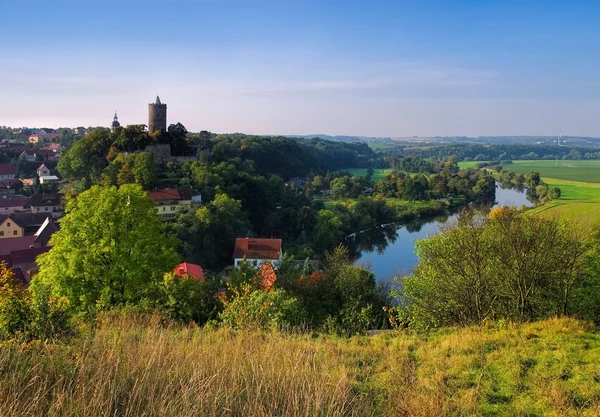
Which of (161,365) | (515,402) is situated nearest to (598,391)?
(515,402)

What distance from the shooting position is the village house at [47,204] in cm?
3769

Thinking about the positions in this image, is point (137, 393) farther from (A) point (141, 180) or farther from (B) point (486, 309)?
(A) point (141, 180)

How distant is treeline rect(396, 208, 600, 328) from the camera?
9.38 m

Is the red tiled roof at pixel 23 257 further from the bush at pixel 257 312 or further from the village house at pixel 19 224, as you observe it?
the bush at pixel 257 312

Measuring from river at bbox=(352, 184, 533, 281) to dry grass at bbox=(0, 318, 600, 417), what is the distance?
69.1ft

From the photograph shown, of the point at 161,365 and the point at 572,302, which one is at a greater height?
the point at 161,365

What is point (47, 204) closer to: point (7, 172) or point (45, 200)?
point (45, 200)

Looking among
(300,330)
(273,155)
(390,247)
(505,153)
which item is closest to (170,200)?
(390,247)

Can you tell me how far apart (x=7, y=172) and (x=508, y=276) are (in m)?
58.7

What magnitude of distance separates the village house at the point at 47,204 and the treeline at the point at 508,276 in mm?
35241

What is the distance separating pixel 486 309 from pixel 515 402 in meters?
5.57

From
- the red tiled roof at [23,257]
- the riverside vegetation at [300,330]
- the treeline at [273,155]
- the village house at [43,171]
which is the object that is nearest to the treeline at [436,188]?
the treeline at [273,155]

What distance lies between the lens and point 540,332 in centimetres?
706

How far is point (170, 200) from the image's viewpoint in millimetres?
34562
